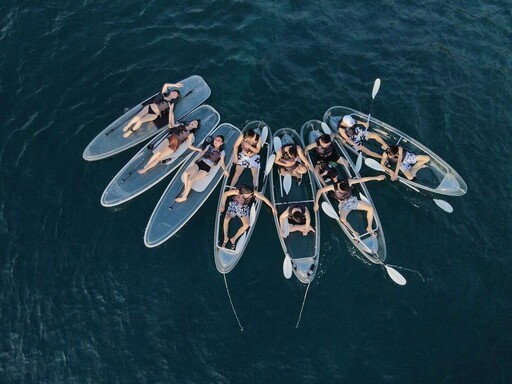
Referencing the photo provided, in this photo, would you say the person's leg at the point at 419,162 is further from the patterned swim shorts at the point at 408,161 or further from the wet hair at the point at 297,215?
the wet hair at the point at 297,215

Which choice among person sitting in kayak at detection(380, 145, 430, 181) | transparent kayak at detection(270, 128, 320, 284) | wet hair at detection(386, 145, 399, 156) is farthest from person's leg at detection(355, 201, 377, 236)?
wet hair at detection(386, 145, 399, 156)

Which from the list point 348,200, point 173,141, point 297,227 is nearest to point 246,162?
point 173,141

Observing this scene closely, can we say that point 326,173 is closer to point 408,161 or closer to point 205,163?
point 408,161

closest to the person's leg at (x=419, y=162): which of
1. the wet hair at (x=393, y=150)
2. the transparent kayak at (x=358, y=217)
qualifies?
the wet hair at (x=393, y=150)

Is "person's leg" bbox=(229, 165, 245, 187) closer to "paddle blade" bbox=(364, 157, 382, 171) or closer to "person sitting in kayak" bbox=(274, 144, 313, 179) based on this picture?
"person sitting in kayak" bbox=(274, 144, 313, 179)

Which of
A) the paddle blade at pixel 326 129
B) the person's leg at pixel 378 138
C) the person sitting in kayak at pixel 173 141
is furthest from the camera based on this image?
the paddle blade at pixel 326 129

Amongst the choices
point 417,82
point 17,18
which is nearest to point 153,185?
point 17,18
